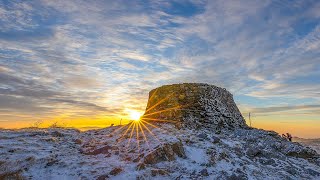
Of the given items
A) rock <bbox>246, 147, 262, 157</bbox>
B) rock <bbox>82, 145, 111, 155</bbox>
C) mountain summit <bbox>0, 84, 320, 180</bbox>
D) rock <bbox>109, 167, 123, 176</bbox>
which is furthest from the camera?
rock <bbox>246, 147, 262, 157</bbox>

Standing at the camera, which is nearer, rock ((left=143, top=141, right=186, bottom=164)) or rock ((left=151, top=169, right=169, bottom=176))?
rock ((left=151, top=169, right=169, bottom=176))

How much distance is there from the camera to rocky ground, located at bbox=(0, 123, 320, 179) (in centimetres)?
1280

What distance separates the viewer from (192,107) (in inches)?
768

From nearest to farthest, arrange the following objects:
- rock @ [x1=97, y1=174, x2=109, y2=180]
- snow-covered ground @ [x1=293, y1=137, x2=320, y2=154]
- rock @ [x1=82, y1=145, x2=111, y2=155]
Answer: rock @ [x1=97, y1=174, x2=109, y2=180] < rock @ [x1=82, y1=145, x2=111, y2=155] < snow-covered ground @ [x1=293, y1=137, x2=320, y2=154]

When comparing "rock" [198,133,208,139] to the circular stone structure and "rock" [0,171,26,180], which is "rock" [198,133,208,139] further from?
"rock" [0,171,26,180]

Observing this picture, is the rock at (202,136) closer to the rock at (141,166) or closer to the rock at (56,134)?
the rock at (141,166)

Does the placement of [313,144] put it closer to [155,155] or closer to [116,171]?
[155,155]

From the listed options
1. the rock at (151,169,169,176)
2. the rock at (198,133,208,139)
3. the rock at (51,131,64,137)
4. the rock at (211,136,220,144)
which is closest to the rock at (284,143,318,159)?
the rock at (211,136,220,144)

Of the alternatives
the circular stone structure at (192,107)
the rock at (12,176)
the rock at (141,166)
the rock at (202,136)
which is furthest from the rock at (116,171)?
the circular stone structure at (192,107)

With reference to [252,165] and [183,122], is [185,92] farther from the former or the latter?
[252,165]

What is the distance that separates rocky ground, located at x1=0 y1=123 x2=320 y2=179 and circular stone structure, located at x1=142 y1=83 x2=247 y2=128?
1027mm

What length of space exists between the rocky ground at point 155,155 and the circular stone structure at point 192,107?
1027 mm

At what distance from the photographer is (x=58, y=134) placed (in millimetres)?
18766

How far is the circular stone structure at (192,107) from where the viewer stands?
19.2 meters
